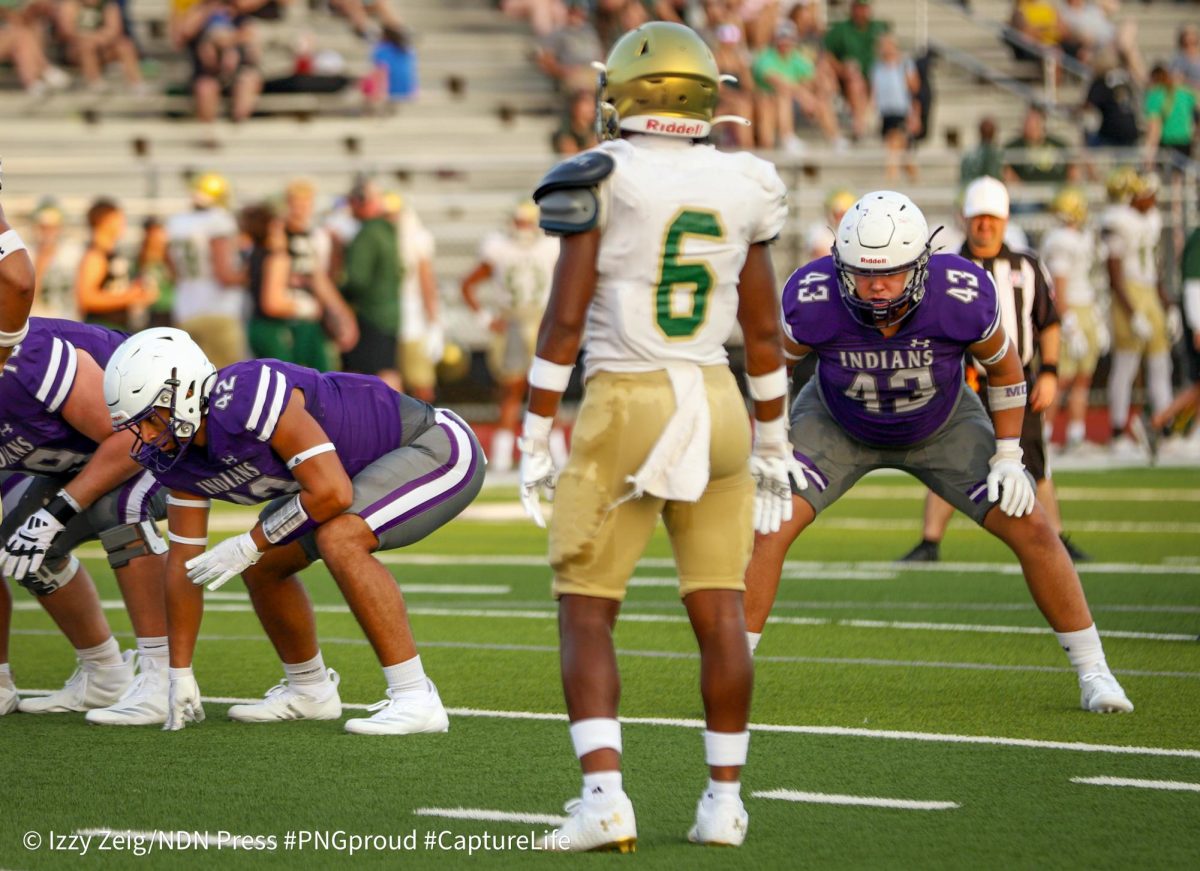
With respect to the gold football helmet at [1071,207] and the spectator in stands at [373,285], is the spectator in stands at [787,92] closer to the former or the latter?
the gold football helmet at [1071,207]

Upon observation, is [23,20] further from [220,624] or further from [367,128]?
[220,624]

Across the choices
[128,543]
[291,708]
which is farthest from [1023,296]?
[128,543]

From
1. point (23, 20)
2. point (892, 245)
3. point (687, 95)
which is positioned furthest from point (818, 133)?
point (687, 95)

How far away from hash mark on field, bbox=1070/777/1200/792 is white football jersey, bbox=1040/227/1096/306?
1081cm

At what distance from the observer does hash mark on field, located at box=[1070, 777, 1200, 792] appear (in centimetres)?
514

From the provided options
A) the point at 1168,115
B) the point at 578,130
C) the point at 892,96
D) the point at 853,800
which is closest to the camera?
the point at 853,800

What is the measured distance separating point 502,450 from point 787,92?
6.69 m

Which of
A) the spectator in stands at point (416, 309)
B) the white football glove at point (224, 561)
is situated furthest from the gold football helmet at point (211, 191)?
the white football glove at point (224, 561)

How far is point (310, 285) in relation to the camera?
14.3 m

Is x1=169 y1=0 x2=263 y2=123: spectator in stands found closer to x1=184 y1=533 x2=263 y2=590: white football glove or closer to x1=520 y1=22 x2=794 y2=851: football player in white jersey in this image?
x1=184 y1=533 x2=263 y2=590: white football glove

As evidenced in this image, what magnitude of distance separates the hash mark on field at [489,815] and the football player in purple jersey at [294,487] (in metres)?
0.95

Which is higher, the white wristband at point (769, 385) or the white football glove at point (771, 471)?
the white wristband at point (769, 385)

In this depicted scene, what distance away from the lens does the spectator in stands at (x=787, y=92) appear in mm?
19609

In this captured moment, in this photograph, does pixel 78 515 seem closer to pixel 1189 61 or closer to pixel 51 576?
pixel 51 576
